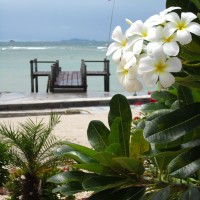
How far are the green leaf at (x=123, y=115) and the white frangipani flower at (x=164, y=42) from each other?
529 millimetres

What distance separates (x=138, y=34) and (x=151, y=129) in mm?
294

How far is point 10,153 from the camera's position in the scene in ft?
13.3

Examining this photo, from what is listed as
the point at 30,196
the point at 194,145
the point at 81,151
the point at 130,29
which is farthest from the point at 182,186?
the point at 30,196

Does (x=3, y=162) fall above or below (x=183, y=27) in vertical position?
below

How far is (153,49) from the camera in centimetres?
144

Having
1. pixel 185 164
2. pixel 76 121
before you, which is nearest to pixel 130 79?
pixel 185 164

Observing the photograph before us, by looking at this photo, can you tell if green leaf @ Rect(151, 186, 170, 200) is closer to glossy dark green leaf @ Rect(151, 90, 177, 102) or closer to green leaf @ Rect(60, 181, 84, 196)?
green leaf @ Rect(60, 181, 84, 196)

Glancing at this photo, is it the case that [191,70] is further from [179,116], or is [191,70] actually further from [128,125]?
[128,125]

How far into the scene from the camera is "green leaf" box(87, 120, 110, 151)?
6.62 ft

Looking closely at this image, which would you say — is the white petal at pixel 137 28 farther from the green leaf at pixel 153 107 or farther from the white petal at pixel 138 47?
the green leaf at pixel 153 107

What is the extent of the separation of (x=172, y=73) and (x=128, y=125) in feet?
1.66

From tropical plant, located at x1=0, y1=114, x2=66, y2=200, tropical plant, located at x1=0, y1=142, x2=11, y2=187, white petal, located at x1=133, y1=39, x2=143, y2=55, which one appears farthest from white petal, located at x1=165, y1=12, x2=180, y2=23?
tropical plant, located at x1=0, y1=142, x2=11, y2=187

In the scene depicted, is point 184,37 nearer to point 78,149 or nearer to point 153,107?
point 78,149

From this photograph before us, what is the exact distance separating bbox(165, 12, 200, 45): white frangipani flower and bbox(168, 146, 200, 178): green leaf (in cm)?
42
